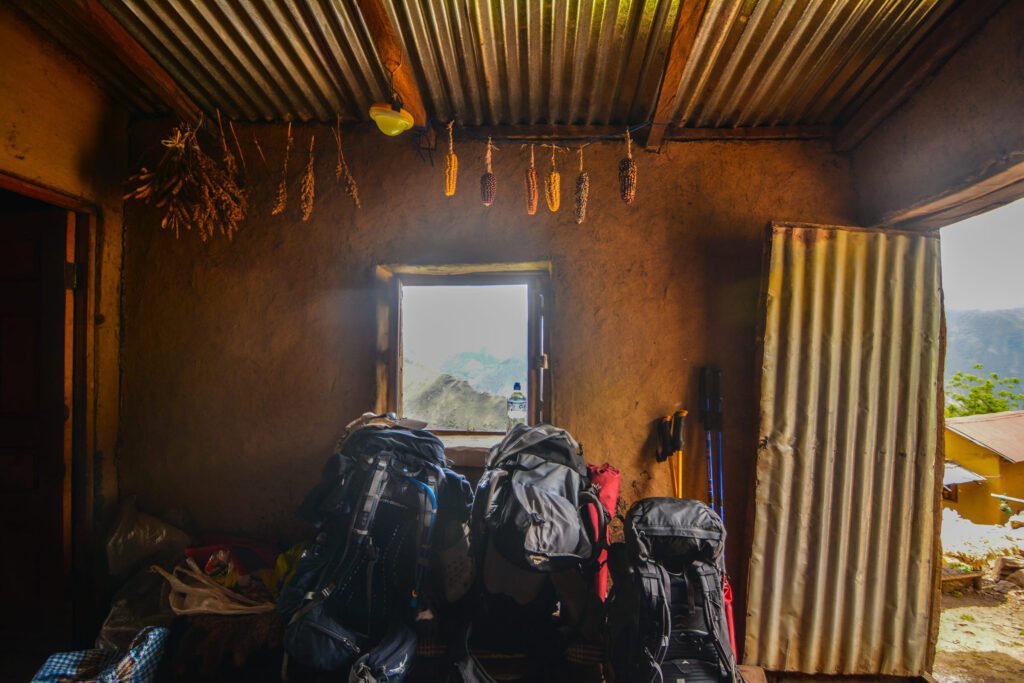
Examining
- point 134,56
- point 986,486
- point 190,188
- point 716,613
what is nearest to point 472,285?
point 190,188

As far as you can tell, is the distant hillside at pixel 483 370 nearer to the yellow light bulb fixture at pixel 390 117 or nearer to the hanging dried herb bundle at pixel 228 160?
the yellow light bulb fixture at pixel 390 117

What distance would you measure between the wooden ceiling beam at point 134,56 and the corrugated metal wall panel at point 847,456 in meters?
3.54

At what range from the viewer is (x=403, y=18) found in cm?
192

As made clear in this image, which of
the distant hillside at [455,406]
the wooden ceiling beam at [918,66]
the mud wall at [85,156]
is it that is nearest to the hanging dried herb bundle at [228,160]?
the mud wall at [85,156]

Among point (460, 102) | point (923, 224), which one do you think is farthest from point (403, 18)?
point (923, 224)

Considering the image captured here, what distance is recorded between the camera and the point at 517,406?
2928 mm

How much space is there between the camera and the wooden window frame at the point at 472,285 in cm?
276

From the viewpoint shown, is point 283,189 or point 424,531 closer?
point 424,531

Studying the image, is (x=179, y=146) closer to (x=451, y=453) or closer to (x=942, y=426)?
(x=451, y=453)

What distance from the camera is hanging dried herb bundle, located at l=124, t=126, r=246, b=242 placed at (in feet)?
8.28

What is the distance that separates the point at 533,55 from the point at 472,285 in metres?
1.41

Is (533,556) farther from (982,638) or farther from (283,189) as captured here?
(982,638)

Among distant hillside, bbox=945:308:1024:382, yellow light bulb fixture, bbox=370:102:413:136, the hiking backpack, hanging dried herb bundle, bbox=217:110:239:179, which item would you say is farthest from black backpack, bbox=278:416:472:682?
distant hillside, bbox=945:308:1024:382

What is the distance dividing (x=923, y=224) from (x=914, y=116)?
0.64 metres
